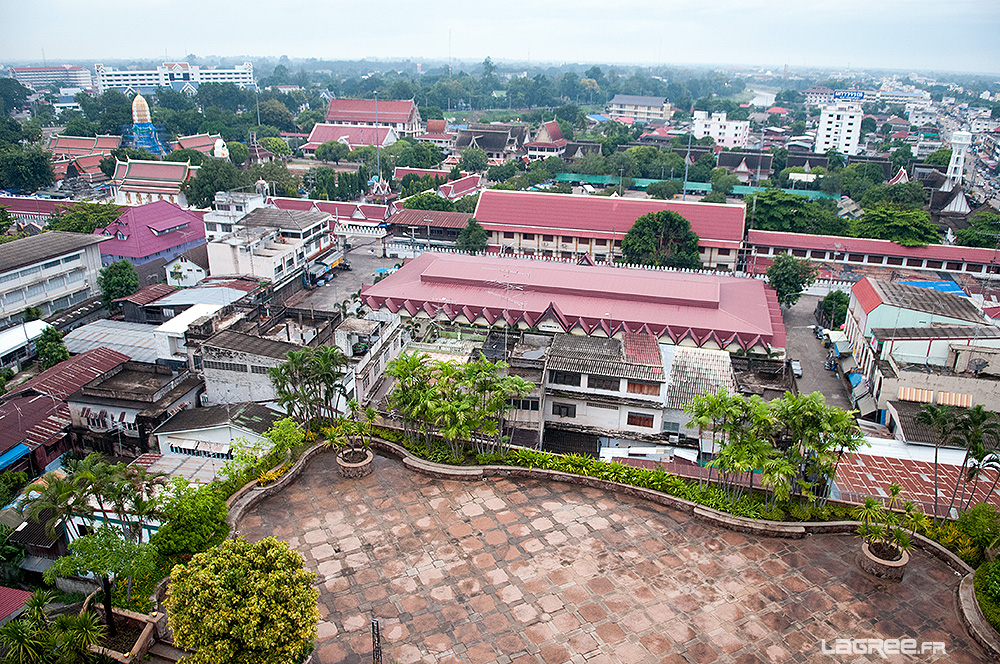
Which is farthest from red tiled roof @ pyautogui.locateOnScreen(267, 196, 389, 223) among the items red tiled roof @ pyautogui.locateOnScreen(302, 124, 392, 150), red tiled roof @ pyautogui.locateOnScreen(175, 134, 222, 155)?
red tiled roof @ pyautogui.locateOnScreen(302, 124, 392, 150)

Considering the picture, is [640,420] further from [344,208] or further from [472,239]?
[344,208]

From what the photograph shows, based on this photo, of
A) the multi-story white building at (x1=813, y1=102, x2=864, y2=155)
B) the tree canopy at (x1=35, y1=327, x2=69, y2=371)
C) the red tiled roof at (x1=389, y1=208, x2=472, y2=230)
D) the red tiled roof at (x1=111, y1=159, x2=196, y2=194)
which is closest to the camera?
the tree canopy at (x1=35, y1=327, x2=69, y2=371)

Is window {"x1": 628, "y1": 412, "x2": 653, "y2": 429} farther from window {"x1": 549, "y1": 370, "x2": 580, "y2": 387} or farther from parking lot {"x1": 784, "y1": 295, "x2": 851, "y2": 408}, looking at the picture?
parking lot {"x1": 784, "y1": 295, "x2": 851, "y2": 408}

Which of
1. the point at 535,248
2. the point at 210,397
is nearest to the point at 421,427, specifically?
the point at 210,397

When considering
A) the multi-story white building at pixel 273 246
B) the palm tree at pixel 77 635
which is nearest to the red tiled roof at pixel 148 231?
the multi-story white building at pixel 273 246

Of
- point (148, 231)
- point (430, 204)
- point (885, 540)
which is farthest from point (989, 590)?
point (430, 204)

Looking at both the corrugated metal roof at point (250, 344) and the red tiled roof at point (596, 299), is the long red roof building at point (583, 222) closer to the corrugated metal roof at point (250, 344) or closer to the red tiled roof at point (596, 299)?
the red tiled roof at point (596, 299)

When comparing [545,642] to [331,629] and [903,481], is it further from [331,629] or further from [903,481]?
[903,481]
